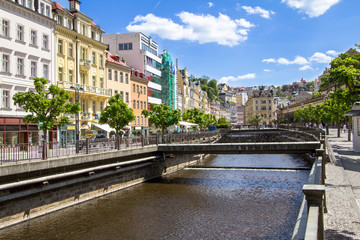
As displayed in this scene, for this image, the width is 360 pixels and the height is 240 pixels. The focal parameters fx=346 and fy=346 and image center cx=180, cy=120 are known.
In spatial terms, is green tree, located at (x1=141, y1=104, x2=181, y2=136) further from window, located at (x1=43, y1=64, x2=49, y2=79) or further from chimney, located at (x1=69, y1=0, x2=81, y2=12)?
chimney, located at (x1=69, y1=0, x2=81, y2=12)

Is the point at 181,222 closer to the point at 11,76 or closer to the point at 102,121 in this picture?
the point at 102,121

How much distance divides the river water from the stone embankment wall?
565 mm

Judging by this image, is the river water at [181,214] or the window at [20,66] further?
the window at [20,66]

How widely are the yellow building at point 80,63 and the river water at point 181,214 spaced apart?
15.7m

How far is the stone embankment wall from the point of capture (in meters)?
16.1

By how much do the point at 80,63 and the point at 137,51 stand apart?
21682 mm

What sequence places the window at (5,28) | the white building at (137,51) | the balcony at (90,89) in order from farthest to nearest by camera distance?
1. the white building at (137,51)
2. the balcony at (90,89)
3. the window at (5,28)

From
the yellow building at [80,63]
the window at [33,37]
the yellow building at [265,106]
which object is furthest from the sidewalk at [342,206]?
the yellow building at [265,106]

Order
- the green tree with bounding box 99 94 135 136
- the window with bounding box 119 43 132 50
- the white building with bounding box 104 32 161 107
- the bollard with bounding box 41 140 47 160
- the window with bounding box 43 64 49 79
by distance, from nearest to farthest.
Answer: the bollard with bounding box 41 140 47 160, the green tree with bounding box 99 94 135 136, the window with bounding box 43 64 49 79, the white building with bounding box 104 32 161 107, the window with bounding box 119 43 132 50

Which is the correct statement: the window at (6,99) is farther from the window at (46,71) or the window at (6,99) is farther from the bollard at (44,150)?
the bollard at (44,150)

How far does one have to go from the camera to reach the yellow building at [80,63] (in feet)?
123

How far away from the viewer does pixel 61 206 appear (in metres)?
19.3

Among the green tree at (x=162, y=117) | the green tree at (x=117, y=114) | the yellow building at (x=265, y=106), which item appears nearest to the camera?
the green tree at (x=117, y=114)

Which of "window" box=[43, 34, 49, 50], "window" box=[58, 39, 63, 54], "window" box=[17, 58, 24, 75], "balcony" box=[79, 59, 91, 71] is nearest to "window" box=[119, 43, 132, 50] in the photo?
"balcony" box=[79, 59, 91, 71]
